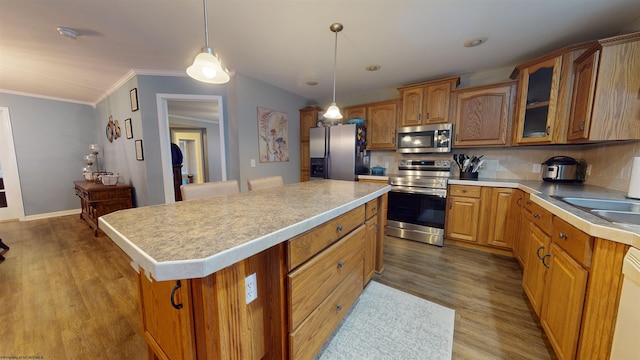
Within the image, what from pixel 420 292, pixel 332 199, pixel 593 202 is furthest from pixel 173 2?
pixel 593 202

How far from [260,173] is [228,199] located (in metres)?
2.00

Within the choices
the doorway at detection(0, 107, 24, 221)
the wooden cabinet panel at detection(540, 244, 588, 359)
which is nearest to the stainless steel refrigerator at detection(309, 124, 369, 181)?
the wooden cabinet panel at detection(540, 244, 588, 359)

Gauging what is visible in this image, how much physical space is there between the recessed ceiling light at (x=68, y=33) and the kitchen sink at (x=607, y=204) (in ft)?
13.9

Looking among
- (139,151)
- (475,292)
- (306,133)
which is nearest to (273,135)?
(306,133)

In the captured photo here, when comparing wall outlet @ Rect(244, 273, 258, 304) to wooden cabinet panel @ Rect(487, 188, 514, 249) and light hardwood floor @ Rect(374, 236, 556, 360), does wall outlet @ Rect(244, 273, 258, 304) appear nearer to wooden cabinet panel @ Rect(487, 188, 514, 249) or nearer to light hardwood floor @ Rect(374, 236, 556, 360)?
light hardwood floor @ Rect(374, 236, 556, 360)

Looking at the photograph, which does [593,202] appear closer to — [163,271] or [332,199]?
[332,199]

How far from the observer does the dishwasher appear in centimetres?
81

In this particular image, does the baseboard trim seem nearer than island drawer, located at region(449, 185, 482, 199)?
No

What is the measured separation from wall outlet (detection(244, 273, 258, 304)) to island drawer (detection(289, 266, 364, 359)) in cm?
27

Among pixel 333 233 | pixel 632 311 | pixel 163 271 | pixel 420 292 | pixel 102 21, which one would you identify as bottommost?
pixel 420 292

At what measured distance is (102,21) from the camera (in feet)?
6.00

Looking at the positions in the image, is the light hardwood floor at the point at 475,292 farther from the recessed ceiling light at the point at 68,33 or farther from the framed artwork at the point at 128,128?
the framed artwork at the point at 128,128

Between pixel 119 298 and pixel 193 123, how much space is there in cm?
538

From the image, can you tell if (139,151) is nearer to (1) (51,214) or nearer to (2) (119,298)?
(2) (119,298)
